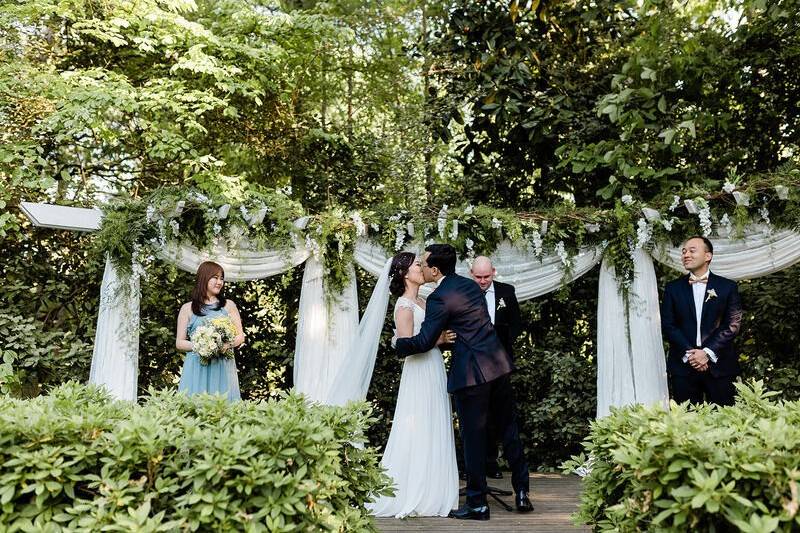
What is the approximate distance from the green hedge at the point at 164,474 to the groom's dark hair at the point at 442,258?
2.07 meters

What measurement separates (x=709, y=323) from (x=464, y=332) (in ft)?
6.74

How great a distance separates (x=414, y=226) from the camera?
6605 mm

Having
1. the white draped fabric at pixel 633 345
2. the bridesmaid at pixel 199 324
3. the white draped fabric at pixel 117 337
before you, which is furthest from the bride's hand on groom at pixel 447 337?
the white draped fabric at pixel 117 337

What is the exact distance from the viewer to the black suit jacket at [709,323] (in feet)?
18.2

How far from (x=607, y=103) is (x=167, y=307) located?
5037mm

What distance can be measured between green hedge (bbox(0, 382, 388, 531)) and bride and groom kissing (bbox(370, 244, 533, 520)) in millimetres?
1829

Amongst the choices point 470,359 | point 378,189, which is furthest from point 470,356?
point 378,189

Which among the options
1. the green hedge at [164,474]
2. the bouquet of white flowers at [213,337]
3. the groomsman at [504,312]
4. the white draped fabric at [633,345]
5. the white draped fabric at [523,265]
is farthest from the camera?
the white draped fabric at [523,265]

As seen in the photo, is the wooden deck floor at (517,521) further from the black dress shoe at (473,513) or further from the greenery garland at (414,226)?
the greenery garland at (414,226)

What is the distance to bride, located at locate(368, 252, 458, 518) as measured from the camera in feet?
16.2

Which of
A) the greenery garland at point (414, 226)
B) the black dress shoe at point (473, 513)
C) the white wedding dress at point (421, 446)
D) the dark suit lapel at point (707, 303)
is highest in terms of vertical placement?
the greenery garland at point (414, 226)

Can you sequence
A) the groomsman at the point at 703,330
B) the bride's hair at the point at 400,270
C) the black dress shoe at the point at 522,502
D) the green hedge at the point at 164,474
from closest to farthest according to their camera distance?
the green hedge at the point at 164,474 → the black dress shoe at the point at 522,502 → the bride's hair at the point at 400,270 → the groomsman at the point at 703,330

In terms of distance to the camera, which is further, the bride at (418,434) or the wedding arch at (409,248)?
the wedding arch at (409,248)

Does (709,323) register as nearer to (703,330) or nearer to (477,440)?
(703,330)
